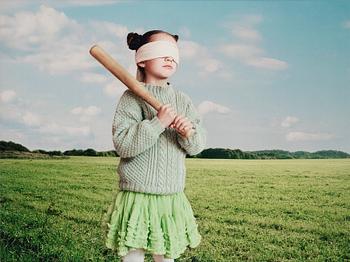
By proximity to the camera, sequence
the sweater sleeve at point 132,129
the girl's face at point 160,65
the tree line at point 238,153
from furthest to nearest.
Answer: the tree line at point 238,153 < the girl's face at point 160,65 < the sweater sleeve at point 132,129

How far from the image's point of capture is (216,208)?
4.28 meters

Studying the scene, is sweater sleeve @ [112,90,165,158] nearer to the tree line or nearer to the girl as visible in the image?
the girl

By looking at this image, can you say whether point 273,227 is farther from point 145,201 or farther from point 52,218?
point 145,201

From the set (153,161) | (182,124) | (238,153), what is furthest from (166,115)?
(238,153)

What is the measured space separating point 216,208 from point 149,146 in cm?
233

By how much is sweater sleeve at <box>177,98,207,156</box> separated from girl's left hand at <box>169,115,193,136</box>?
2.1 inches

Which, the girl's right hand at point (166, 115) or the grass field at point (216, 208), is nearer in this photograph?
the girl's right hand at point (166, 115)

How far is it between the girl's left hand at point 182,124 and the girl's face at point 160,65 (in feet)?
0.69

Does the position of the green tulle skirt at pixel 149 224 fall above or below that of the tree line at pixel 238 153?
below

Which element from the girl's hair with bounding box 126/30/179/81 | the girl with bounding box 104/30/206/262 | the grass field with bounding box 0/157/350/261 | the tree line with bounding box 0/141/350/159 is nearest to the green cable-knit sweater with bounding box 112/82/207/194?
the girl with bounding box 104/30/206/262

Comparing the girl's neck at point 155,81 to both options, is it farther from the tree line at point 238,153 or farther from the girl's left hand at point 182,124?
the tree line at point 238,153

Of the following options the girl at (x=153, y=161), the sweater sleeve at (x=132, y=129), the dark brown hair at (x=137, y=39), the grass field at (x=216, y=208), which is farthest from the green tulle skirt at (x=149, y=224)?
the grass field at (x=216, y=208)

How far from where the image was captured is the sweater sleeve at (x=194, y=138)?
2.10 metres

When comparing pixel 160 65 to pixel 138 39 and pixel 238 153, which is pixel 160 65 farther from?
pixel 238 153
